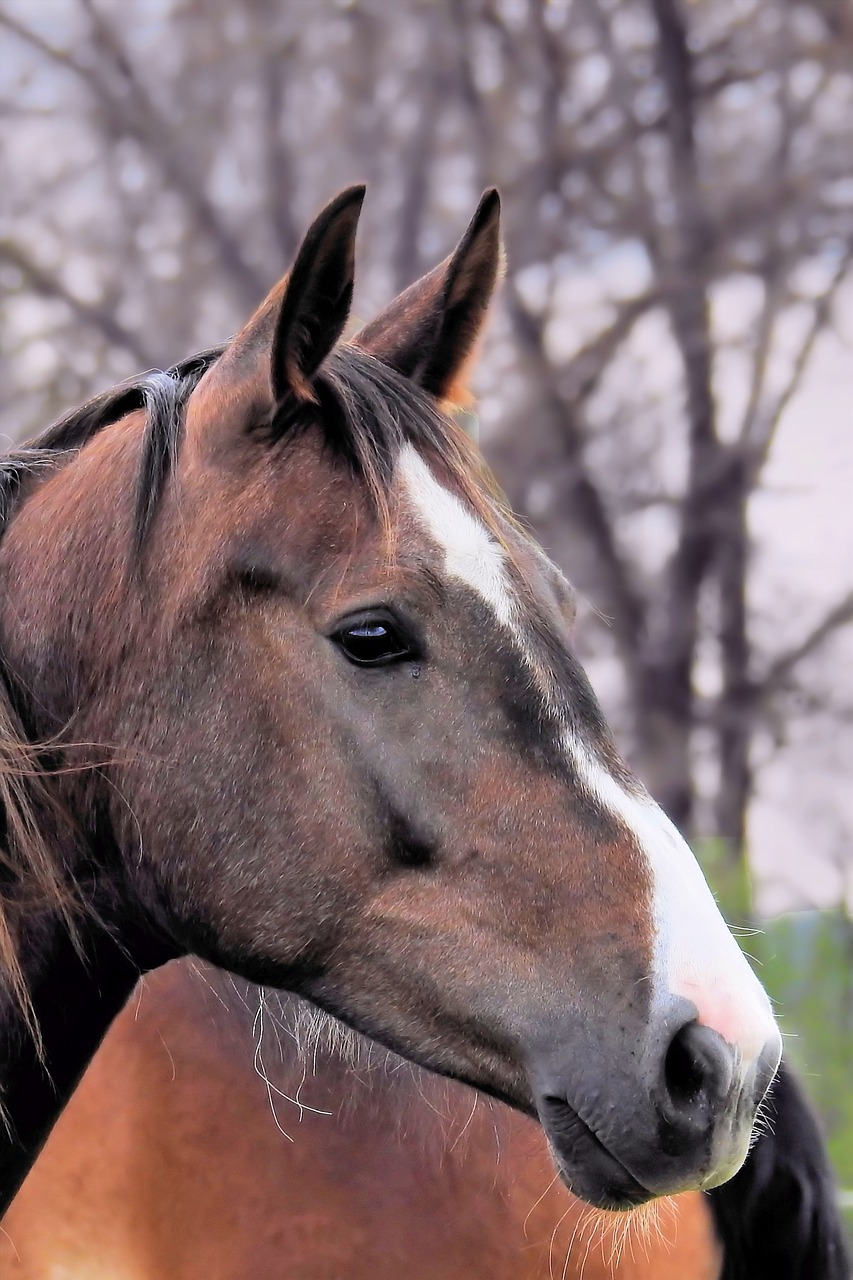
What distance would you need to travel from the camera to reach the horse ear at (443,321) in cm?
196

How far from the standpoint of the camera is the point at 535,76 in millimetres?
8539

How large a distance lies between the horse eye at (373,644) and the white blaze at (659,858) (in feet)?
0.37

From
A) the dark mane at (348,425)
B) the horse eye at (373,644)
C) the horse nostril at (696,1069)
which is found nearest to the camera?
the horse nostril at (696,1069)

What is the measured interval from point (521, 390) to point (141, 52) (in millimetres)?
3722

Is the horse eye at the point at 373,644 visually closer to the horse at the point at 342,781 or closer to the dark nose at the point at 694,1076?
the horse at the point at 342,781

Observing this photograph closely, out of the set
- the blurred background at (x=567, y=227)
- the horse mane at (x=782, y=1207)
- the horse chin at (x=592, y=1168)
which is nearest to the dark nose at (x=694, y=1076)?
the horse chin at (x=592, y=1168)

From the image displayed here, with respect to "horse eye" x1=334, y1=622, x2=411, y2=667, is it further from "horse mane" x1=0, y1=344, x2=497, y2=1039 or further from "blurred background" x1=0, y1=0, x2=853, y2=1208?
"blurred background" x1=0, y1=0, x2=853, y2=1208

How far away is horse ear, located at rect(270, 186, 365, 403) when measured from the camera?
161cm

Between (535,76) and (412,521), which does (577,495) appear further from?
(412,521)

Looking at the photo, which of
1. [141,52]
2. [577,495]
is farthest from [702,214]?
[141,52]

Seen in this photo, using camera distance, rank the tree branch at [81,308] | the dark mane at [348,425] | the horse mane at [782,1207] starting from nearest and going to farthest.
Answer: the dark mane at [348,425]
the horse mane at [782,1207]
the tree branch at [81,308]

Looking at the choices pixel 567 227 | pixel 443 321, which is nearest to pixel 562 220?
pixel 567 227

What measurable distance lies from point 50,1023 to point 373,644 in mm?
729

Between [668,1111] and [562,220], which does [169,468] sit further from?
[562,220]
